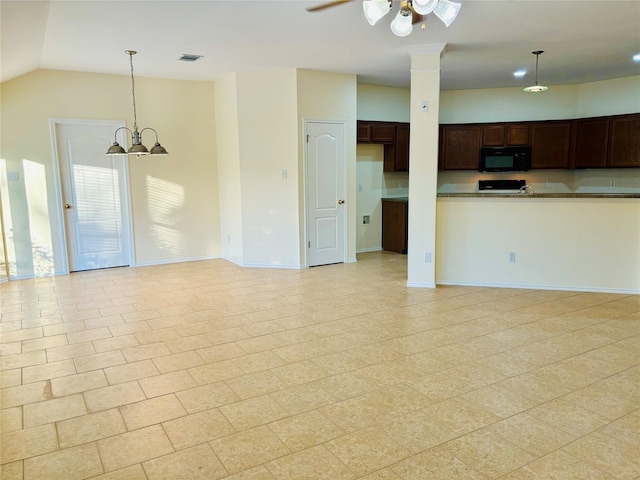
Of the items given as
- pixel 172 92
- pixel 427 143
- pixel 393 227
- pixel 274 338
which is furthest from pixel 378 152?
pixel 274 338

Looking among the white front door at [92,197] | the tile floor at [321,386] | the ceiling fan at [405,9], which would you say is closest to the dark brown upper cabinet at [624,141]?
the tile floor at [321,386]

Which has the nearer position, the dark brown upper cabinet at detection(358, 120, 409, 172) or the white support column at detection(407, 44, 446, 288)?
the white support column at detection(407, 44, 446, 288)

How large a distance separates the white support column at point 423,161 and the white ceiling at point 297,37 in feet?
0.93

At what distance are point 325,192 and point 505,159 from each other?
3083 mm

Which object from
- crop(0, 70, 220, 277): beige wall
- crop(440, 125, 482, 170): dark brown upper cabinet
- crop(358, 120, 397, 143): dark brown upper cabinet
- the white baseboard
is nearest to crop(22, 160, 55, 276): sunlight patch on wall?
crop(0, 70, 220, 277): beige wall

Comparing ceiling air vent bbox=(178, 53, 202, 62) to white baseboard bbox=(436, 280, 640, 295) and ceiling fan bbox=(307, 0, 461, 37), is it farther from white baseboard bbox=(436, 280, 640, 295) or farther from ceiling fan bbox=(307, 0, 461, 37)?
white baseboard bbox=(436, 280, 640, 295)

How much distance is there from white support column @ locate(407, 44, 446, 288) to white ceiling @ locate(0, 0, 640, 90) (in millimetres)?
282

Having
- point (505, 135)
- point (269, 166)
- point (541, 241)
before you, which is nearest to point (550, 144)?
point (505, 135)

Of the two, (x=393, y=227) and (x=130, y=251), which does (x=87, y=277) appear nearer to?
(x=130, y=251)

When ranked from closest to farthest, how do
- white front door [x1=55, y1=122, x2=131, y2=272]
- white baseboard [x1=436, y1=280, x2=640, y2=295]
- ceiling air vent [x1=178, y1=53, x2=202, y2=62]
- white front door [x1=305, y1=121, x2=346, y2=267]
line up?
1. white baseboard [x1=436, y1=280, x2=640, y2=295]
2. ceiling air vent [x1=178, y1=53, x2=202, y2=62]
3. white front door [x1=55, y1=122, x2=131, y2=272]
4. white front door [x1=305, y1=121, x2=346, y2=267]

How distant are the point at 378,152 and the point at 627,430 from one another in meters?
5.69

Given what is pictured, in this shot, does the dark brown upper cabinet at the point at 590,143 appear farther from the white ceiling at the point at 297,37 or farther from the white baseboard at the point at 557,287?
the white baseboard at the point at 557,287

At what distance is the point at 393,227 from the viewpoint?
295 inches

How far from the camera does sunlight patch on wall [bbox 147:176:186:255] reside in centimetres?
664
